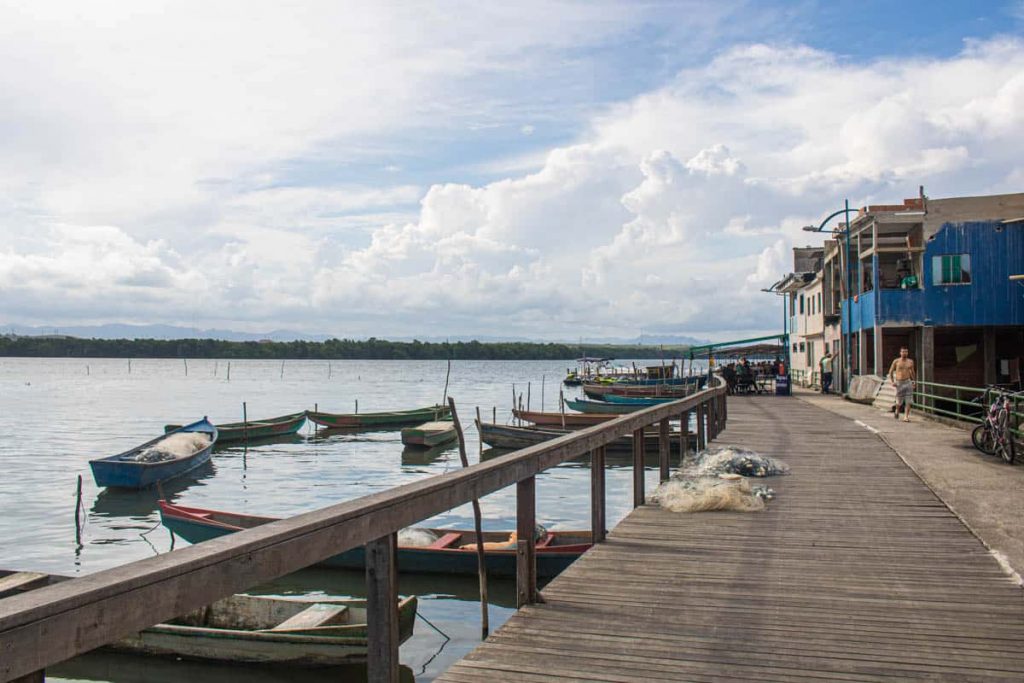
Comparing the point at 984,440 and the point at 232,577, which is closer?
the point at 232,577

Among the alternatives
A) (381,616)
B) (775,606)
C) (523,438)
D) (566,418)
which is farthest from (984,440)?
(566,418)

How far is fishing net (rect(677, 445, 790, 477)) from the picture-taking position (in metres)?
11.8

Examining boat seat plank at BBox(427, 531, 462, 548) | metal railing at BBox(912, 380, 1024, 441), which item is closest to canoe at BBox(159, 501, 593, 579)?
boat seat plank at BBox(427, 531, 462, 548)

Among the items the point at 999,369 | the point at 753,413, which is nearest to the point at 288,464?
the point at 753,413

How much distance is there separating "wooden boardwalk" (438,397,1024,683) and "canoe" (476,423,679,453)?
20103 millimetres

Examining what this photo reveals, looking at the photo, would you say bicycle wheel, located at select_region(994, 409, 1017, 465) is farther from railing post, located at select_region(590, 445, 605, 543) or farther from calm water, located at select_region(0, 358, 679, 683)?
railing post, located at select_region(590, 445, 605, 543)

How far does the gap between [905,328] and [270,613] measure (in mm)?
31265

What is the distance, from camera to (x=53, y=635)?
211cm

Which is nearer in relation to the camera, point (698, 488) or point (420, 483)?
point (420, 483)

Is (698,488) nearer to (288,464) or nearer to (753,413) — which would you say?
(753,413)

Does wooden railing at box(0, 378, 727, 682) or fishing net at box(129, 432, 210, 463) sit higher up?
wooden railing at box(0, 378, 727, 682)

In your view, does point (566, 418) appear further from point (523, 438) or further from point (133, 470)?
point (133, 470)

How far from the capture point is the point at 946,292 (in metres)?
30.1

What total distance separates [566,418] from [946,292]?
1462 cm
